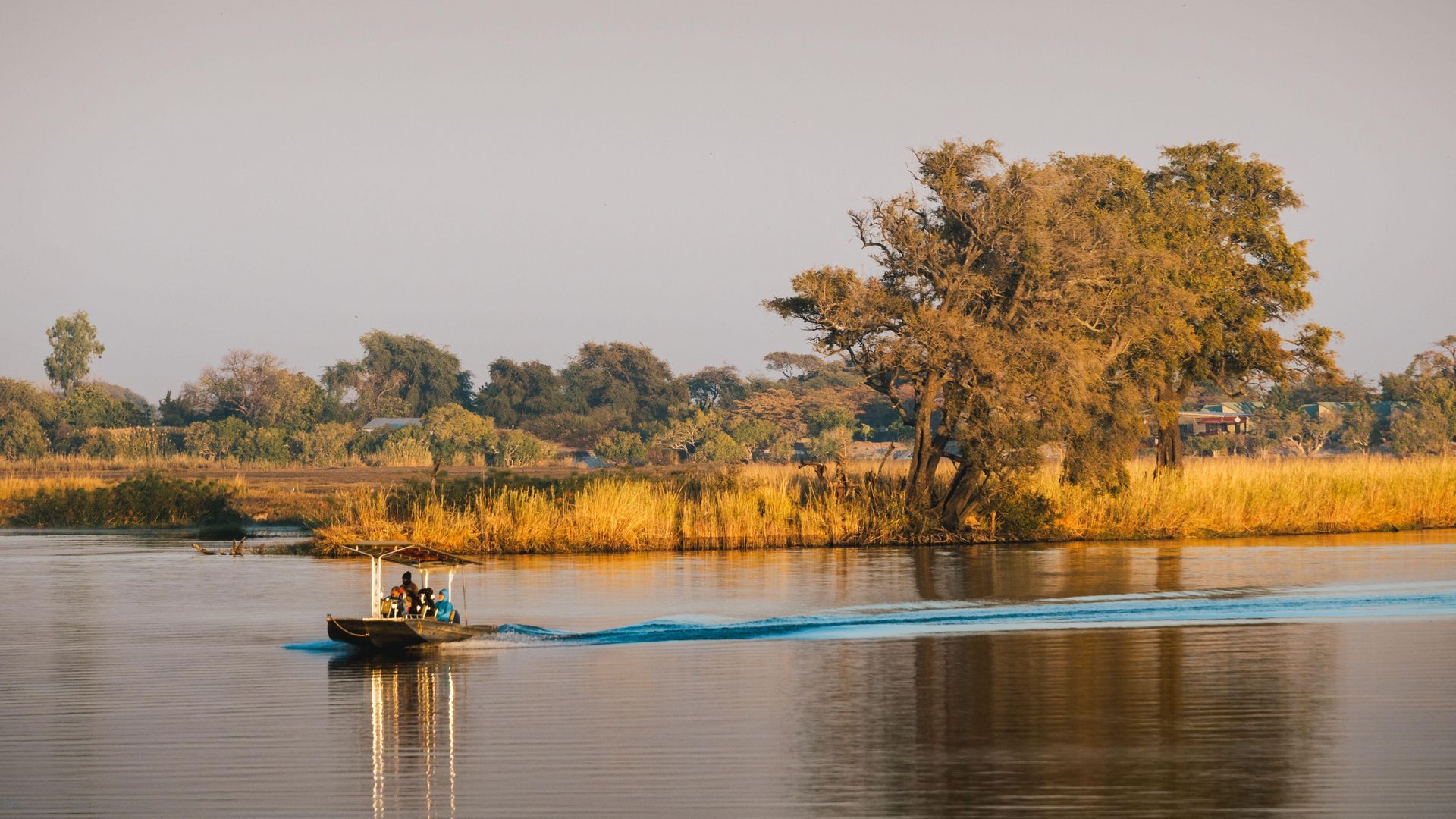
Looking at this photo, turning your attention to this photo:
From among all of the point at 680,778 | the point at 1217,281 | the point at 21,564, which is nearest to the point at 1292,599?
the point at 680,778

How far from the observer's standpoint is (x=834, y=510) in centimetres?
4112

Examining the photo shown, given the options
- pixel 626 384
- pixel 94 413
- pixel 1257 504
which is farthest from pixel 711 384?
pixel 1257 504

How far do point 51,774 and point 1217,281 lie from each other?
130ft

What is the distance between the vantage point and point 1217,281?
47594 millimetres

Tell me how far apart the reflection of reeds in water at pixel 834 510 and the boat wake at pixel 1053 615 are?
1385 centimetres

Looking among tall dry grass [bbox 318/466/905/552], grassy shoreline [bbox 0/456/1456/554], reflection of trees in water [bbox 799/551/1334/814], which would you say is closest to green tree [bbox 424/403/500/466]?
grassy shoreline [bbox 0/456/1456/554]

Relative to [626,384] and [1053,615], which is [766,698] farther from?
[626,384]

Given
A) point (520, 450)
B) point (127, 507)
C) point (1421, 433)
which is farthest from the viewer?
point (520, 450)

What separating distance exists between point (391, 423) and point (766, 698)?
83.3 m

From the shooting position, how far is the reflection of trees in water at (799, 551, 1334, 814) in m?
12.8

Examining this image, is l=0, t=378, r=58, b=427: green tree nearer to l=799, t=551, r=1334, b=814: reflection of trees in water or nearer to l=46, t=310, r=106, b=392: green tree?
l=46, t=310, r=106, b=392: green tree

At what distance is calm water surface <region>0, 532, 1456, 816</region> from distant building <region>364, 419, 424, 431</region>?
201 ft

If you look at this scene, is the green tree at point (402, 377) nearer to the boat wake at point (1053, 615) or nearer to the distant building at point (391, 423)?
the distant building at point (391, 423)

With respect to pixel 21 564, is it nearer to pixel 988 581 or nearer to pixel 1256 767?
pixel 988 581
